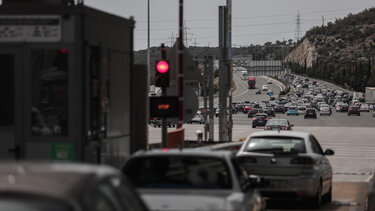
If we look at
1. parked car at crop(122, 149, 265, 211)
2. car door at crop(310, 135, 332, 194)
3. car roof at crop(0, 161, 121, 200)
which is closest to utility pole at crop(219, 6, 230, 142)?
car door at crop(310, 135, 332, 194)

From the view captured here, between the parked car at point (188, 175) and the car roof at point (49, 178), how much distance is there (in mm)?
3525

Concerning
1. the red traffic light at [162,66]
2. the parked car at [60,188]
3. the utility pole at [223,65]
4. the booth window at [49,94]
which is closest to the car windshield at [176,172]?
the booth window at [49,94]

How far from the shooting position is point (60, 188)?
4.15 meters

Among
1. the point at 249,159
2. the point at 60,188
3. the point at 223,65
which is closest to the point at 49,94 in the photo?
the point at 249,159

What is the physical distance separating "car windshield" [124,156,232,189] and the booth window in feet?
8.05

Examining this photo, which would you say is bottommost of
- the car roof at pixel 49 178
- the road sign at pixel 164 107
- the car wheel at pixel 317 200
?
the car wheel at pixel 317 200

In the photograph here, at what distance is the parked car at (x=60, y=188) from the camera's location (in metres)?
3.99

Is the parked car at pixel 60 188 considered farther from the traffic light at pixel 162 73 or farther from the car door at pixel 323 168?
the car door at pixel 323 168

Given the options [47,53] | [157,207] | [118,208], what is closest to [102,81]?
[47,53]

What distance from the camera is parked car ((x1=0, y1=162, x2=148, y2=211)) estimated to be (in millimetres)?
3990

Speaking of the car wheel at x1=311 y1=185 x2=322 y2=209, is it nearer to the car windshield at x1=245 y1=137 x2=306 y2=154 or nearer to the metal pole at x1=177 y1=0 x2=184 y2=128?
the car windshield at x1=245 y1=137 x2=306 y2=154

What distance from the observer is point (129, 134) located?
1288cm

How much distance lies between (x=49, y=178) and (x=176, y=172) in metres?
4.49

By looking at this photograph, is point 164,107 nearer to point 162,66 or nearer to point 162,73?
point 162,73
